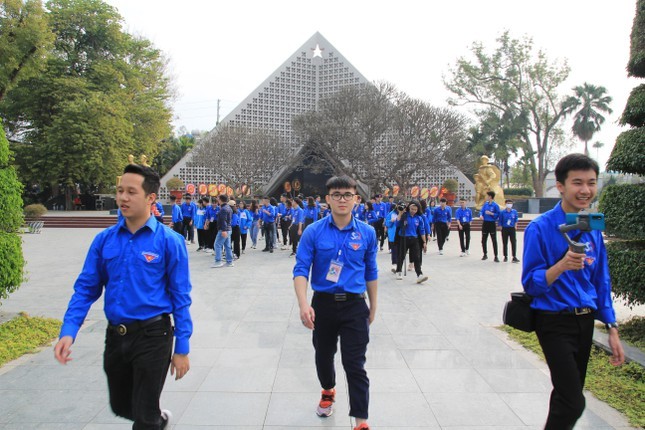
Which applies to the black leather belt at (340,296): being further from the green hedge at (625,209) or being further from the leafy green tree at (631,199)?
the green hedge at (625,209)

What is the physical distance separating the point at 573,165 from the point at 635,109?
9.86 feet

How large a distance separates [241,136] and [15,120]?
14.3 metres

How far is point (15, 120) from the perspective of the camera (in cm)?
2948

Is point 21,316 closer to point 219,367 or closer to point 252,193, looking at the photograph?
point 219,367

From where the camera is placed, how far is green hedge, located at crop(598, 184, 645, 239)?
446 cm

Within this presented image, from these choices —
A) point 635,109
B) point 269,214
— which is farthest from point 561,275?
point 269,214

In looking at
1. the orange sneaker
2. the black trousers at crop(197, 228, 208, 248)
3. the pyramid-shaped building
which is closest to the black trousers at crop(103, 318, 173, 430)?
the orange sneaker

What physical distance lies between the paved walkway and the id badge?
101cm

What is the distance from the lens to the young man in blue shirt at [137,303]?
226cm

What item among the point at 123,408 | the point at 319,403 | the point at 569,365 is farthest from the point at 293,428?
the point at 569,365

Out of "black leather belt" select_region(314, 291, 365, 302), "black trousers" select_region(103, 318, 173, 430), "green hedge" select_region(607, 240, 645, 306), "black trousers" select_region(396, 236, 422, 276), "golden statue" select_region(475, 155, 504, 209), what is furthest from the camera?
"golden statue" select_region(475, 155, 504, 209)

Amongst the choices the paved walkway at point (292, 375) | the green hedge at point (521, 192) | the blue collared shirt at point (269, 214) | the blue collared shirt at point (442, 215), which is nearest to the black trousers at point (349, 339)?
the paved walkway at point (292, 375)

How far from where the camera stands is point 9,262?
5102 mm

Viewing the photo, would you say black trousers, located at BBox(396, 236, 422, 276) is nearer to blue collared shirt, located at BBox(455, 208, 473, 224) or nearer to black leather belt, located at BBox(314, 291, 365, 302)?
blue collared shirt, located at BBox(455, 208, 473, 224)
